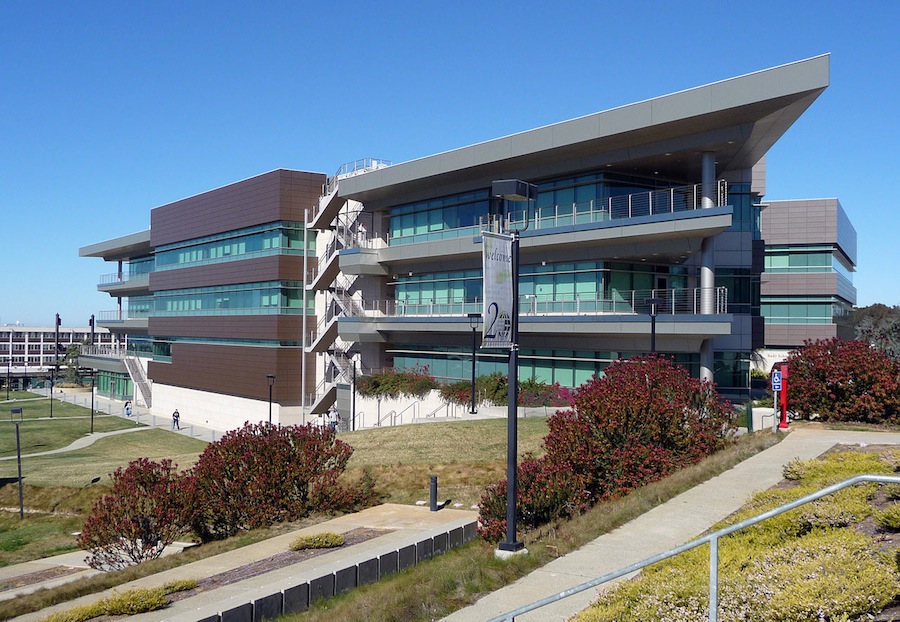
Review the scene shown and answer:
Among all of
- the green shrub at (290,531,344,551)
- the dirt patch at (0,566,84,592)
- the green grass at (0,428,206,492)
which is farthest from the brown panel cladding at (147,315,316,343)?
the green shrub at (290,531,344,551)

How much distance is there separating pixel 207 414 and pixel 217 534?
5097cm

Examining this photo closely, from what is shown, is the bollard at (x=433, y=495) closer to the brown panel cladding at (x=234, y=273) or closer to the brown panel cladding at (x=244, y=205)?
the brown panel cladding at (x=234, y=273)

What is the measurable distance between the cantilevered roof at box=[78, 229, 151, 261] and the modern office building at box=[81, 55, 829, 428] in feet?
46.5

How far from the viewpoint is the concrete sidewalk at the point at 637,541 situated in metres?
10.7

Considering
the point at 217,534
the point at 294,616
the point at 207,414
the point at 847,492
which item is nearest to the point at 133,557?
the point at 217,534

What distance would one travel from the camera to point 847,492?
37.2 feet

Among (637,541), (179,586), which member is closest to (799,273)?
(637,541)

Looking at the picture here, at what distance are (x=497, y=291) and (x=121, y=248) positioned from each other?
87.1 meters

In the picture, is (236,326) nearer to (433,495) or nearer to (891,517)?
(433,495)

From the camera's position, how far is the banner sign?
44.6 ft

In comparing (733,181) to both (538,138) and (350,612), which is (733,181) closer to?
(538,138)

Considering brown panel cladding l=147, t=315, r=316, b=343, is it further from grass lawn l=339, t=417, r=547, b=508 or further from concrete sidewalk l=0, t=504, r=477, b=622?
concrete sidewalk l=0, t=504, r=477, b=622

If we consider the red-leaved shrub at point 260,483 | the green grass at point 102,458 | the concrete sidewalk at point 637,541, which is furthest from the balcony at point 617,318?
the red-leaved shrub at point 260,483

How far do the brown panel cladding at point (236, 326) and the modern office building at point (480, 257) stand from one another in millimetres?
Answer: 193
